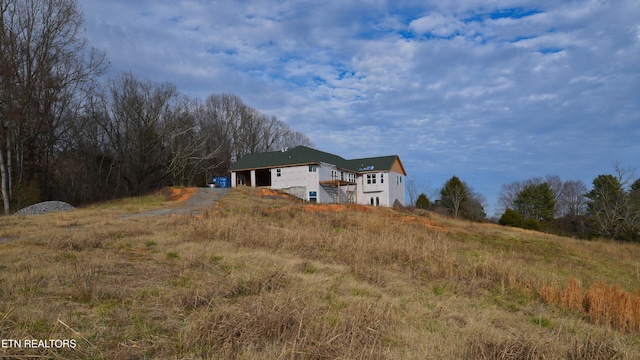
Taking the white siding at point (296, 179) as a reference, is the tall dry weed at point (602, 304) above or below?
below

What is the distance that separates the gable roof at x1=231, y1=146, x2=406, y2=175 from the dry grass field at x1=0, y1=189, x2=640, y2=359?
84.7ft

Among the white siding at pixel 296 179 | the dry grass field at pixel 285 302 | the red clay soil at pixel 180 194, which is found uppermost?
the white siding at pixel 296 179

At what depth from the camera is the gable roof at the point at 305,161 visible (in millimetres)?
35838

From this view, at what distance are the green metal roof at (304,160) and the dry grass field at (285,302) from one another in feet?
84.6

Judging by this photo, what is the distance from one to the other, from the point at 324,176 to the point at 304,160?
239cm

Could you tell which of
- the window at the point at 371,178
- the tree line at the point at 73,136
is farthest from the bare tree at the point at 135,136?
the window at the point at 371,178

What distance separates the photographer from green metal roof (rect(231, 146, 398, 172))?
1410 inches

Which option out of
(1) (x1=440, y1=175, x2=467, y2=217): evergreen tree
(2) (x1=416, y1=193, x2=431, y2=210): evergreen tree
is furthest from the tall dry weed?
(2) (x1=416, y1=193, x2=431, y2=210): evergreen tree

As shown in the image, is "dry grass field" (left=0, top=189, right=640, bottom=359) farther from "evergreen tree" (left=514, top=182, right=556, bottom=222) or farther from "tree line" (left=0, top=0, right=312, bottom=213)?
"evergreen tree" (left=514, top=182, right=556, bottom=222)

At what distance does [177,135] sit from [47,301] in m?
36.9

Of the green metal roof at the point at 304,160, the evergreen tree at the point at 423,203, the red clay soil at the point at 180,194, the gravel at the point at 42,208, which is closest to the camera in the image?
→ the gravel at the point at 42,208

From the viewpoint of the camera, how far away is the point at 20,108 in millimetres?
23281

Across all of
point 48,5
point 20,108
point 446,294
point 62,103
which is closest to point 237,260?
point 446,294

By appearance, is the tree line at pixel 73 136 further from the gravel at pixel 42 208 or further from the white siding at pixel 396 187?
the white siding at pixel 396 187
